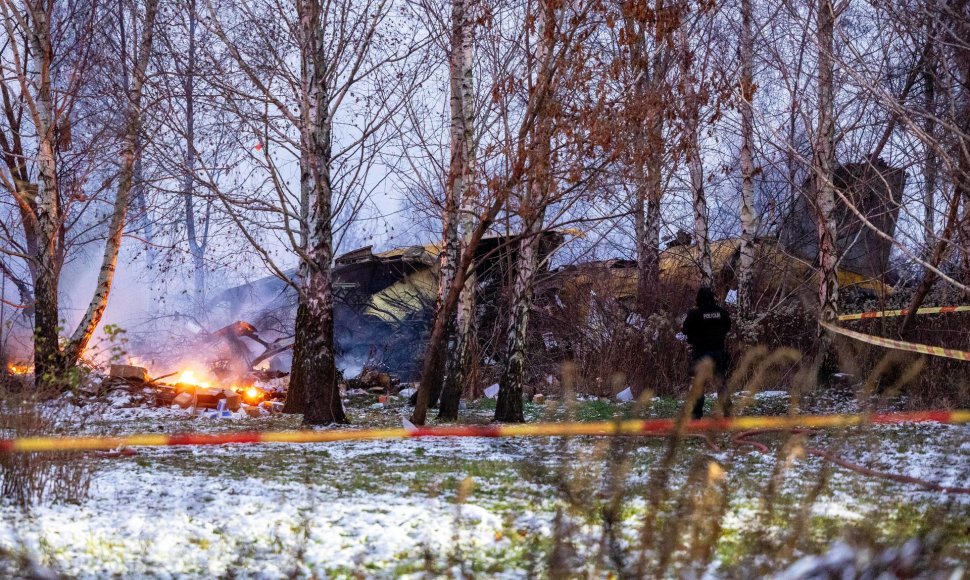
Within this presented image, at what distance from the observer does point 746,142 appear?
15.6 meters

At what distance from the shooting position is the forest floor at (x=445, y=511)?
264 centimetres

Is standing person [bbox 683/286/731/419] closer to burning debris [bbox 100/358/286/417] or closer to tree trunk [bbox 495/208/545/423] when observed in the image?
tree trunk [bbox 495/208/545/423]

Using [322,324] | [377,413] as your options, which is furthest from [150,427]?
[377,413]

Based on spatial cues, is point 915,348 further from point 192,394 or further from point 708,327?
point 192,394

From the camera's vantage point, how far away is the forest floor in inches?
104

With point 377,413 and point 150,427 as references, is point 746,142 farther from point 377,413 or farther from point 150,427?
point 150,427

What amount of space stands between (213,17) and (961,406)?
10136 mm

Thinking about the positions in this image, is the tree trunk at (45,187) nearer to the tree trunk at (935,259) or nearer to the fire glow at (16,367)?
the fire glow at (16,367)

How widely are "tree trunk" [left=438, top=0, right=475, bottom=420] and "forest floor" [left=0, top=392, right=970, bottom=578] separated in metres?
3.70

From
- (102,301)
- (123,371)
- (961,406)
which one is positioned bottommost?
(961,406)

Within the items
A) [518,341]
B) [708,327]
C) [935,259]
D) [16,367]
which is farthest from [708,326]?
[16,367]

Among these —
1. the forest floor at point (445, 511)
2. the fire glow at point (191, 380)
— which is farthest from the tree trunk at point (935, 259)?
the fire glow at point (191, 380)

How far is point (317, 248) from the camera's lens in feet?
34.4

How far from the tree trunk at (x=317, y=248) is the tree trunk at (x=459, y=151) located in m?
1.54
